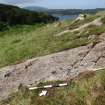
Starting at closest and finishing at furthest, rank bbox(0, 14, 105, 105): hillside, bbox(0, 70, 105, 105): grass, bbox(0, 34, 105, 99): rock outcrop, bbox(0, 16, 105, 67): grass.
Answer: bbox(0, 70, 105, 105): grass < bbox(0, 14, 105, 105): hillside < bbox(0, 34, 105, 99): rock outcrop < bbox(0, 16, 105, 67): grass

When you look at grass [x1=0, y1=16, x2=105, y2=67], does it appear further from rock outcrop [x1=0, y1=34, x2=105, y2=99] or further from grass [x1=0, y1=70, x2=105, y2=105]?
grass [x1=0, y1=70, x2=105, y2=105]

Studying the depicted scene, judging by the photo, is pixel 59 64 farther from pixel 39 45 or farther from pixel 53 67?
pixel 39 45

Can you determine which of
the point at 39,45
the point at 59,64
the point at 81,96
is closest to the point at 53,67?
the point at 59,64

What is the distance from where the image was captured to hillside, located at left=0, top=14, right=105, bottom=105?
11.5m

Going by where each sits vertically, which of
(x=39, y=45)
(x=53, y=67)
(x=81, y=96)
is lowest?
(x=39, y=45)

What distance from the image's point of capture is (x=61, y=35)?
2538 cm

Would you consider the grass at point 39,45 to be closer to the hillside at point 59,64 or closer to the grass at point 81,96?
the hillside at point 59,64

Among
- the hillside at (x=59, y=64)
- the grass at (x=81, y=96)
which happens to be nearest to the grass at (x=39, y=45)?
the hillside at (x=59, y=64)

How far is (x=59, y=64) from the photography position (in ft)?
62.3

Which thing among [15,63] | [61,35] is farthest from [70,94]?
[61,35]

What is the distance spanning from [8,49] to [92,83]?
49.6 feet

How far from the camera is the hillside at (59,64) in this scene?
11.5 meters

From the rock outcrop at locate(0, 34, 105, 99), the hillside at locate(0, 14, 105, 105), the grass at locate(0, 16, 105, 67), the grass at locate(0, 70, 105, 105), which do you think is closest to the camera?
the grass at locate(0, 70, 105, 105)

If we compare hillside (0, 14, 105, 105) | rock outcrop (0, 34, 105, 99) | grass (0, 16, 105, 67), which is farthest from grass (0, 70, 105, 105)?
grass (0, 16, 105, 67)
